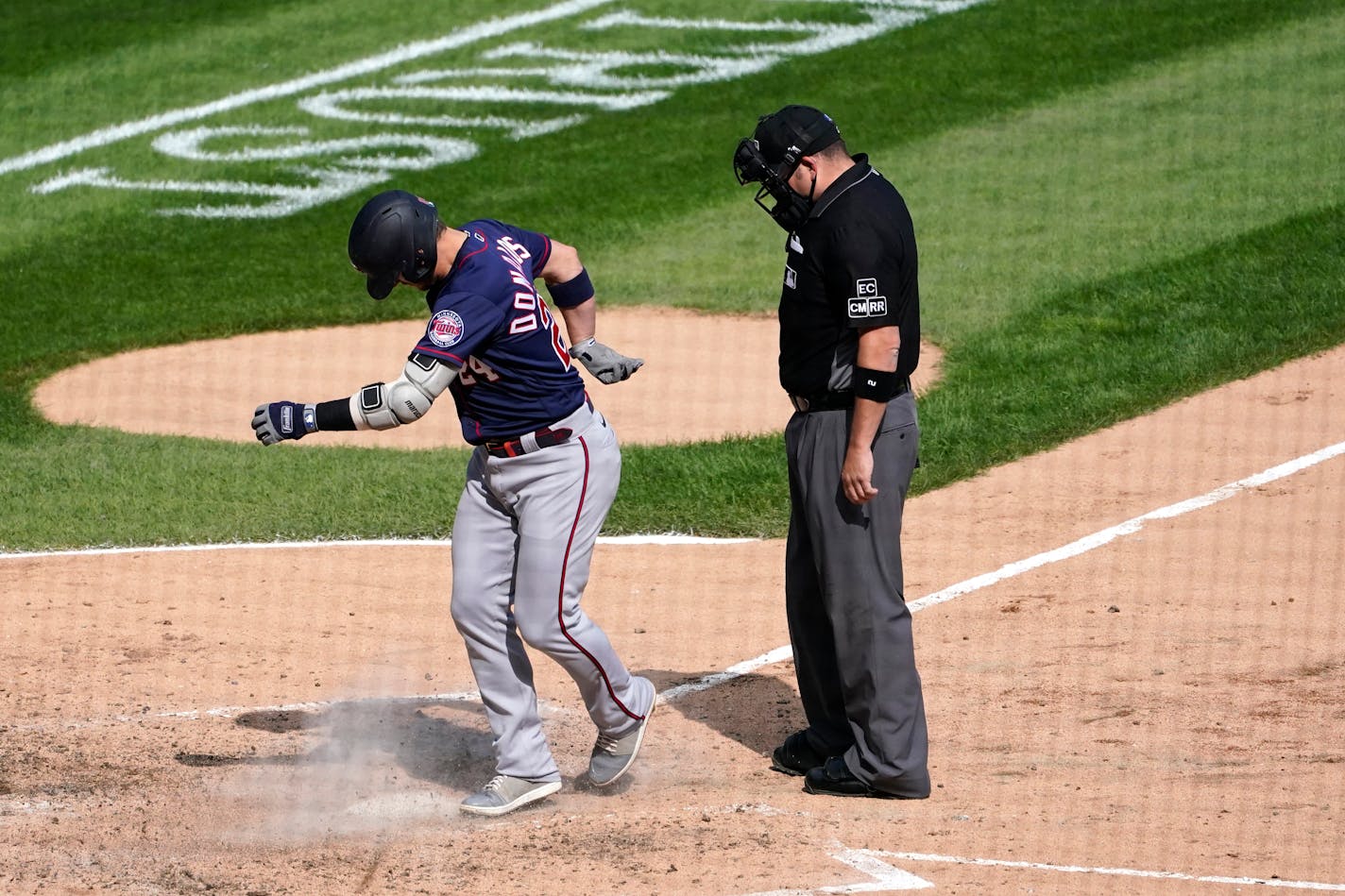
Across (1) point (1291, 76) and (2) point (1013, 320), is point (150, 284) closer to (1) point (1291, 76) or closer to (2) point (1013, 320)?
(2) point (1013, 320)

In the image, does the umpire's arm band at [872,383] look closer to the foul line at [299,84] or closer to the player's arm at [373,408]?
the player's arm at [373,408]

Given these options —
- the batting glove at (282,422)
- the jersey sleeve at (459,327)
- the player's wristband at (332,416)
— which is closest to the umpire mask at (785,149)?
the jersey sleeve at (459,327)

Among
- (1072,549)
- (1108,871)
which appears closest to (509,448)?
(1108,871)

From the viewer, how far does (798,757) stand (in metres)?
6.45

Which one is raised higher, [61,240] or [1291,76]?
[1291,76]

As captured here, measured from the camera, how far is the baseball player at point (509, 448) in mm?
5715

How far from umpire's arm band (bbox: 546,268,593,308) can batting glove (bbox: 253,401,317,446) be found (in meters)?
1.03

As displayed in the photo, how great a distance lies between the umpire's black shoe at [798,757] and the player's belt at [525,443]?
1365 millimetres

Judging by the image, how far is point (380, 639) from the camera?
7.98m

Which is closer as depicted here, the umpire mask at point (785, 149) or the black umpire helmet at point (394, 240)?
the black umpire helmet at point (394, 240)

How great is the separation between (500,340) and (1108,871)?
242 centimetres

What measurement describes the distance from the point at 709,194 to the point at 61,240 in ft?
18.5

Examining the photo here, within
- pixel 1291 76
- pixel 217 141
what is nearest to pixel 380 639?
pixel 217 141

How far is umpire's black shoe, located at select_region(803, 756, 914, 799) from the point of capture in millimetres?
6148
